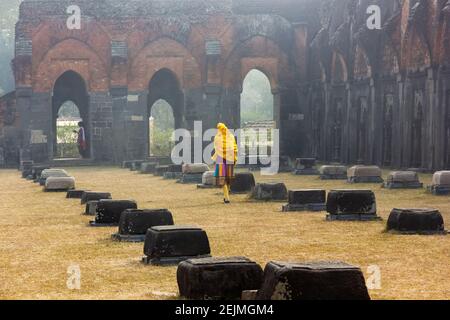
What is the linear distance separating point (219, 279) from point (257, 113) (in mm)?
75267

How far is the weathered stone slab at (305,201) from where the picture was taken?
49.8 ft

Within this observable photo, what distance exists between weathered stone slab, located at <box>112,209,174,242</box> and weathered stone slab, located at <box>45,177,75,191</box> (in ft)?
32.7

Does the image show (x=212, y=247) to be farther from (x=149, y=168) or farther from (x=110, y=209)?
(x=149, y=168)

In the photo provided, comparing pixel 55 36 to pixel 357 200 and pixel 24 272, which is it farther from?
pixel 24 272

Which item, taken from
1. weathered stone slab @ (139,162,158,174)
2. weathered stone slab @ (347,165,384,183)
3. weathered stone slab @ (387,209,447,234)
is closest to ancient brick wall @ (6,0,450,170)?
weathered stone slab @ (139,162,158,174)

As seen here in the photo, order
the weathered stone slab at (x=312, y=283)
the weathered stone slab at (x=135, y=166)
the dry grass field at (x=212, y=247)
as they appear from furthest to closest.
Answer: the weathered stone slab at (x=135, y=166)
the dry grass field at (x=212, y=247)
the weathered stone slab at (x=312, y=283)

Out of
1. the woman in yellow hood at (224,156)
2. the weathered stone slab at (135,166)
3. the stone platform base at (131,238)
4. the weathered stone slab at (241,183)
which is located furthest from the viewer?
the weathered stone slab at (135,166)

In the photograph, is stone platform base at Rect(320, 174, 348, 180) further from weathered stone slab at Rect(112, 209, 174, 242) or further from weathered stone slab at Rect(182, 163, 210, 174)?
weathered stone slab at Rect(112, 209, 174, 242)

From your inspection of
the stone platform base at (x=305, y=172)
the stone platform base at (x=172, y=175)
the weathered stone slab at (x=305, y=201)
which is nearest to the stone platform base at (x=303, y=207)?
the weathered stone slab at (x=305, y=201)

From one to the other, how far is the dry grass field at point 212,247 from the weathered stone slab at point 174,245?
23cm

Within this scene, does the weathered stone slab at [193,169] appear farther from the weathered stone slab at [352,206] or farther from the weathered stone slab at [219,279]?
the weathered stone slab at [219,279]

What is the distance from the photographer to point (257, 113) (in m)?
82.2
